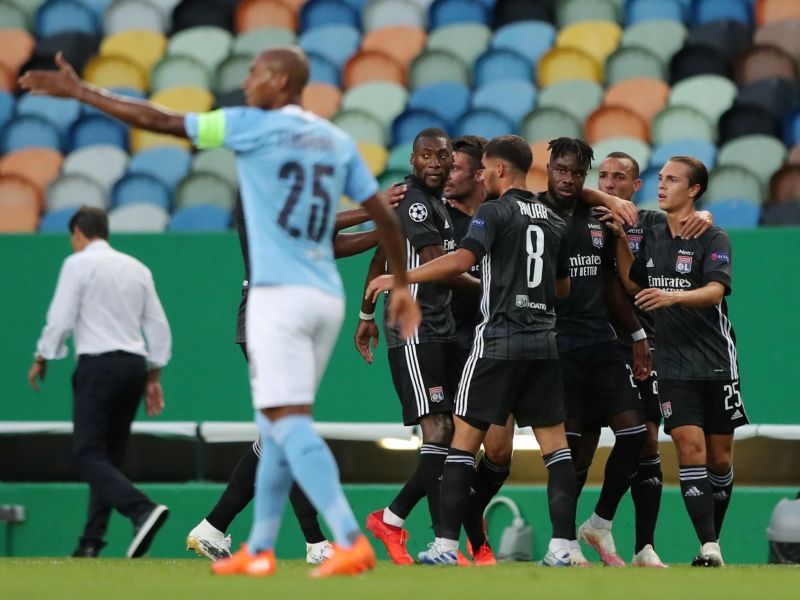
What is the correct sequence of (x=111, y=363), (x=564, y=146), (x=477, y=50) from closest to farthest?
1. (x=564, y=146)
2. (x=111, y=363)
3. (x=477, y=50)

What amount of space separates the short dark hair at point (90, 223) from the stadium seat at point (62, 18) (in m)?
6.70

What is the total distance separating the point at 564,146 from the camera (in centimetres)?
756

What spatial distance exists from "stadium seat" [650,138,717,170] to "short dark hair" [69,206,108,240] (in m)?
5.01

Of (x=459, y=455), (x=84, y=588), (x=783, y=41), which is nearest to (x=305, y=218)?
(x=84, y=588)

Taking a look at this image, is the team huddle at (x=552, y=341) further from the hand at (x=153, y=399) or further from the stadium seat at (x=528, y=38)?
the stadium seat at (x=528, y=38)

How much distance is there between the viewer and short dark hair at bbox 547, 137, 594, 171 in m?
7.55

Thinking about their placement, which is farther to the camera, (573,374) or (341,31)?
(341,31)

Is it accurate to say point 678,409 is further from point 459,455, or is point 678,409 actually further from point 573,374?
point 459,455

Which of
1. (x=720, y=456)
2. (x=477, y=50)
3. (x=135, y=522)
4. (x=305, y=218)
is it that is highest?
(x=477, y=50)

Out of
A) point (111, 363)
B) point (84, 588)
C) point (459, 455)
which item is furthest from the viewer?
point (111, 363)

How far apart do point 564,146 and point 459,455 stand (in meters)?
1.68

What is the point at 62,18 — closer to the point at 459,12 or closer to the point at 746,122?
the point at 459,12

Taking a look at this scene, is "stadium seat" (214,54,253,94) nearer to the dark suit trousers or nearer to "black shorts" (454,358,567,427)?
the dark suit trousers

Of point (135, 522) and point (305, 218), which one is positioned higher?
point (305, 218)
